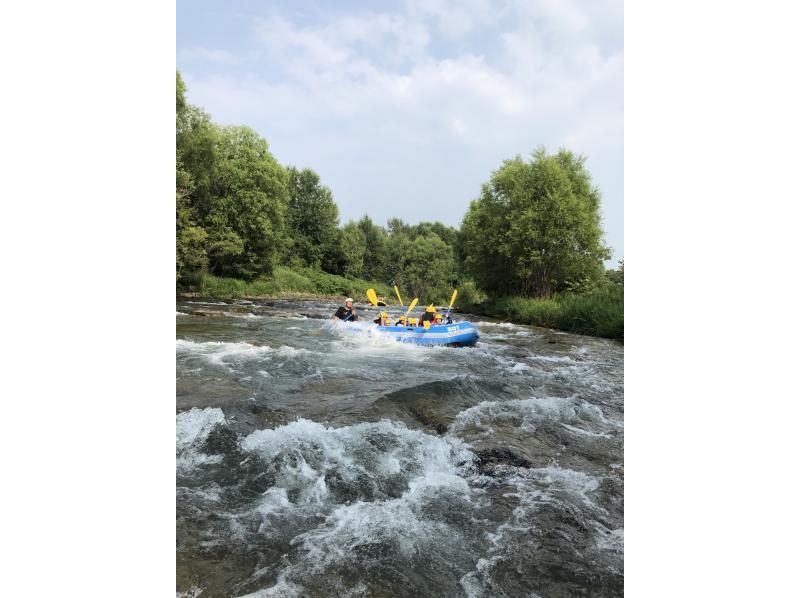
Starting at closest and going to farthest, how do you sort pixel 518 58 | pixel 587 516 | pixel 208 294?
pixel 587 516 < pixel 518 58 < pixel 208 294

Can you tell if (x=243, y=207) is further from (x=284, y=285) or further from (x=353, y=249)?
(x=353, y=249)

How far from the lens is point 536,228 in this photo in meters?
8.35

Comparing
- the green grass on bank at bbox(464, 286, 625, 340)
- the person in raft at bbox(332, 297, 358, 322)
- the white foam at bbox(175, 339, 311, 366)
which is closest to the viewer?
the white foam at bbox(175, 339, 311, 366)

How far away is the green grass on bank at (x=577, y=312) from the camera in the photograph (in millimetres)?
6664

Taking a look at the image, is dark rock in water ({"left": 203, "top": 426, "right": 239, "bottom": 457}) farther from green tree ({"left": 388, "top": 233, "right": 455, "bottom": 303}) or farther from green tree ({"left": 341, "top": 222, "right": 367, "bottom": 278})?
green tree ({"left": 341, "top": 222, "right": 367, "bottom": 278})

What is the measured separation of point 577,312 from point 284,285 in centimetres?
873

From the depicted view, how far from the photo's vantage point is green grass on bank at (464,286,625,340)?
6.66 meters

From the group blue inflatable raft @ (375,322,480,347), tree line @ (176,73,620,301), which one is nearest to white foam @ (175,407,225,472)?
blue inflatable raft @ (375,322,480,347)

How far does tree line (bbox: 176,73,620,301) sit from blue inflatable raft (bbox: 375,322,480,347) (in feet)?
7.11
